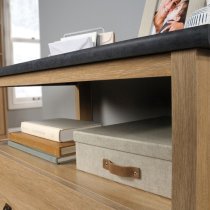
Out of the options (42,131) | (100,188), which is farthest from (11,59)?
(100,188)

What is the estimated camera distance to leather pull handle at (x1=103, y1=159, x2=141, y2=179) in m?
0.56

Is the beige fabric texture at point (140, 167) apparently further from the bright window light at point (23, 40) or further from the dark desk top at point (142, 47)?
the bright window light at point (23, 40)

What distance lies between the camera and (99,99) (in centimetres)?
120

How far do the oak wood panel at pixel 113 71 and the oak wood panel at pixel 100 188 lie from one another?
0.23 m

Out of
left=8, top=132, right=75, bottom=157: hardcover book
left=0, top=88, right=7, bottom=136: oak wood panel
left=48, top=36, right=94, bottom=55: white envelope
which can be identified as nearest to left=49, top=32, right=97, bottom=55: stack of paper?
left=48, top=36, right=94, bottom=55: white envelope

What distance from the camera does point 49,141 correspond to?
87 cm

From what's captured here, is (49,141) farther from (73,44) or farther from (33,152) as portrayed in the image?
(73,44)

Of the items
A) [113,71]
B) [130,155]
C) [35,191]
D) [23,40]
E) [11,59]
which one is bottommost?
[35,191]

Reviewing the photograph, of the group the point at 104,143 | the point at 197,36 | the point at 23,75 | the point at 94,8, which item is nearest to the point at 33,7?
the point at 94,8

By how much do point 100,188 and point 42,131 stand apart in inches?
15.5

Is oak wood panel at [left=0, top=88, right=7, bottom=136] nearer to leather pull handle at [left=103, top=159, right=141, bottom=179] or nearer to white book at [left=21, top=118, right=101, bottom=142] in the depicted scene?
white book at [left=21, top=118, right=101, bottom=142]

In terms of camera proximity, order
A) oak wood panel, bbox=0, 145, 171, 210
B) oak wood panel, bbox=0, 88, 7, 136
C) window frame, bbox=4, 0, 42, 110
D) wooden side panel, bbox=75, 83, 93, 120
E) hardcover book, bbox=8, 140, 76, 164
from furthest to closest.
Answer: window frame, bbox=4, 0, 42, 110
oak wood panel, bbox=0, 88, 7, 136
wooden side panel, bbox=75, 83, 93, 120
hardcover book, bbox=8, 140, 76, 164
oak wood panel, bbox=0, 145, 171, 210

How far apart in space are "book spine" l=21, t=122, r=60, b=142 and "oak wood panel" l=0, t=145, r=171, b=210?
0.28 ft

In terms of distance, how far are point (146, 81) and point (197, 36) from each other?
2.09ft
